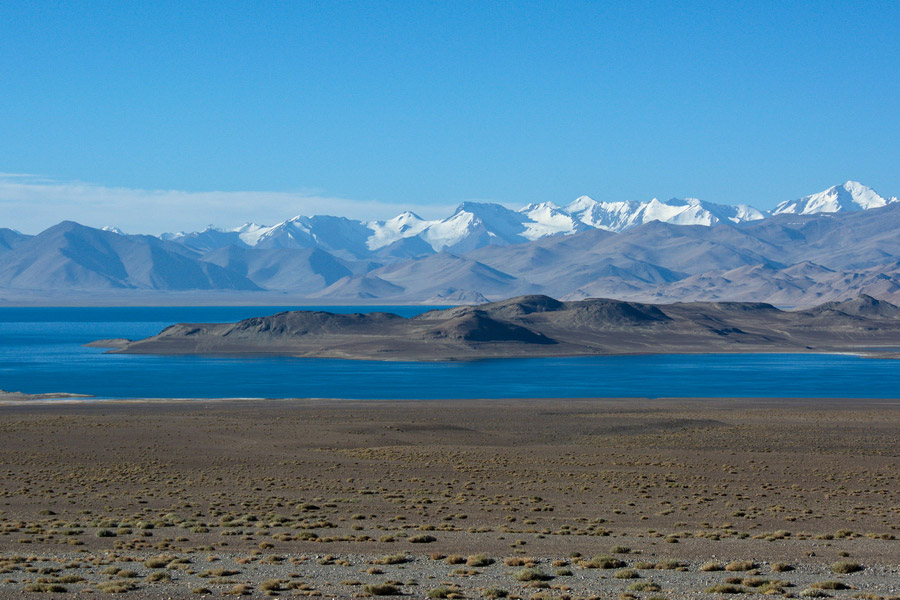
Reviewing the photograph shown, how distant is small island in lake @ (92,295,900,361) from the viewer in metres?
152

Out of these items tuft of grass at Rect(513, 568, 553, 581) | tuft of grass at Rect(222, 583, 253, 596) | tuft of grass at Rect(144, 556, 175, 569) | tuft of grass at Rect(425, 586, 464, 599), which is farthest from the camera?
tuft of grass at Rect(144, 556, 175, 569)

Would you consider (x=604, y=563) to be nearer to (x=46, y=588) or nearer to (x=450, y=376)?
(x=46, y=588)

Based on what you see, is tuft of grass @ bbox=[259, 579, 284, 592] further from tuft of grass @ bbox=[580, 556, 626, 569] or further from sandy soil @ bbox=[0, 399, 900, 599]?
tuft of grass @ bbox=[580, 556, 626, 569]

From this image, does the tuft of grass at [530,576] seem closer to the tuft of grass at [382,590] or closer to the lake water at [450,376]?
the tuft of grass at [382,590]

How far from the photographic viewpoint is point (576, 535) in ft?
88.7

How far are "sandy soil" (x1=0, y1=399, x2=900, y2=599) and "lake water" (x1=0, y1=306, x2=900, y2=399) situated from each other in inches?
861

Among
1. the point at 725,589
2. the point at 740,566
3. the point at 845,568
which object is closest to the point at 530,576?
the point at 725,589

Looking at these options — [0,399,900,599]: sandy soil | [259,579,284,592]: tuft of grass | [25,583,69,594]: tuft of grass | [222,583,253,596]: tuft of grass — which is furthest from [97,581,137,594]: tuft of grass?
[259,579,284,592]: tuft of grass

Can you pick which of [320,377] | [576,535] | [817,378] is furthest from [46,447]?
[817,378]

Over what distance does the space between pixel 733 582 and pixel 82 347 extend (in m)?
158

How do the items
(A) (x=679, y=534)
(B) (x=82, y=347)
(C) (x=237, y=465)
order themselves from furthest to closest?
(B) (x=82, y=347), (C) (x=237, y=465), (A) (x=679, y=534)

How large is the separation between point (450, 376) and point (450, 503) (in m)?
78.6

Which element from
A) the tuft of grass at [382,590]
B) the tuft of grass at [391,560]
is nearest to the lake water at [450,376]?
the tuft of grass at [391,560]

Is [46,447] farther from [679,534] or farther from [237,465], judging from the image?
[679,534]
